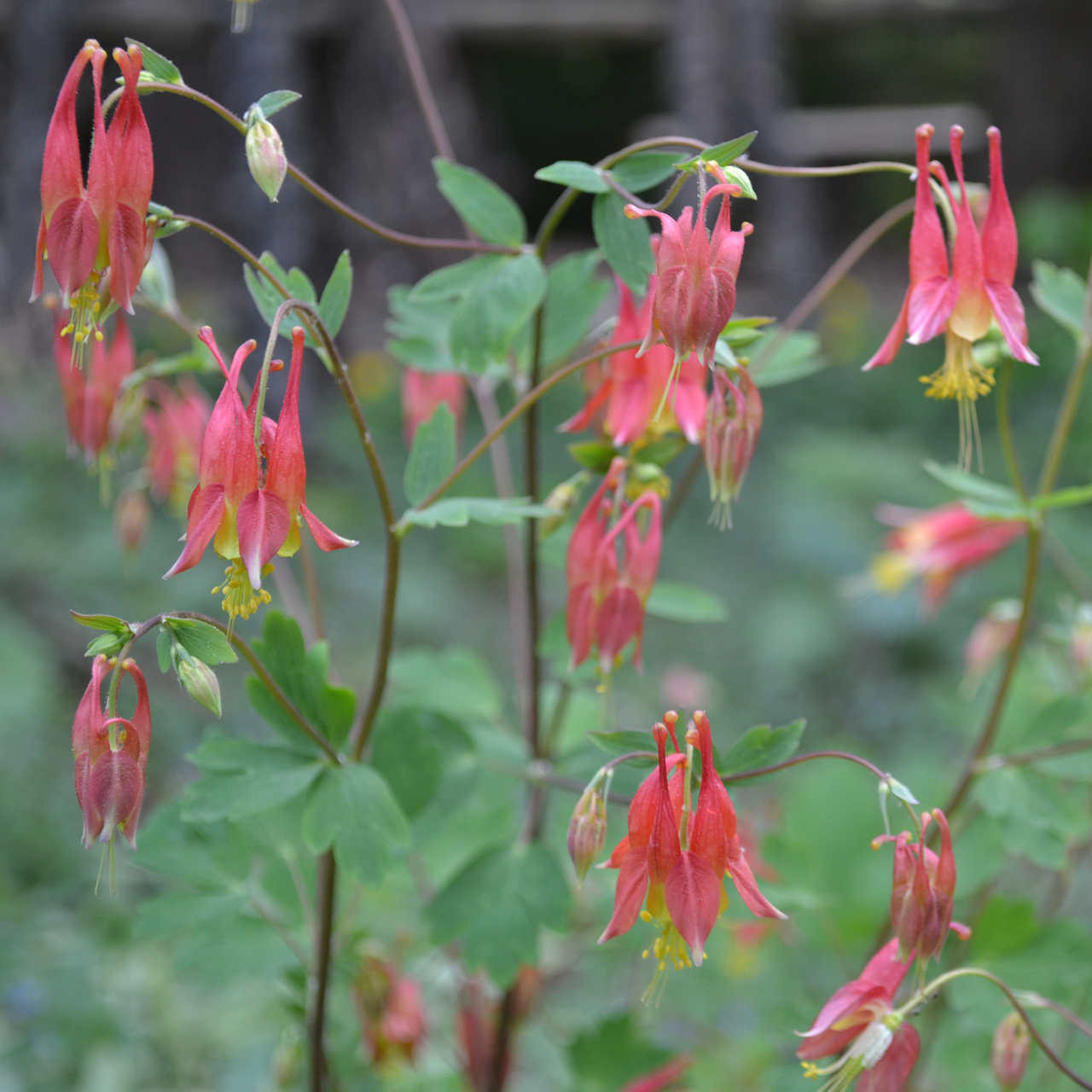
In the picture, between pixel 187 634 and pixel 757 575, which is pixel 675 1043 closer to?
pixel 187 634

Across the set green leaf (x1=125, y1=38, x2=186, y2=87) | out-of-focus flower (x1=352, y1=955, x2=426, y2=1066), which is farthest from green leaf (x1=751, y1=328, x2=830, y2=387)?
out-of-focus flower (x1=352, y1=955, x2=426, y2=1066)

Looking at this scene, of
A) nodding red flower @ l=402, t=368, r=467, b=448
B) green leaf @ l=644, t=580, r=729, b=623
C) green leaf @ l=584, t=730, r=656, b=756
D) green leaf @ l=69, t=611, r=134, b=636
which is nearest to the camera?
green leaf @ l=69, t=611, r=134, b=636

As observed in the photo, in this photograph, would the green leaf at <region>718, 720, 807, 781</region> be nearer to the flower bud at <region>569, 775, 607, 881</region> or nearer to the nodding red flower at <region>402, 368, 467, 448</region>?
the flower bud at <region>569, 775, 607, 881</region>

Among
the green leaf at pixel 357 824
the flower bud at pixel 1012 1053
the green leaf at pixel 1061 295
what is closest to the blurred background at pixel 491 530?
the flower bud at pixel 1012 1053

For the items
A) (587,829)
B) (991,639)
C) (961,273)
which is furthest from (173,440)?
(991,639)

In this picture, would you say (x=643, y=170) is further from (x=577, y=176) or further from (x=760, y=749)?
(x=760, y=749)

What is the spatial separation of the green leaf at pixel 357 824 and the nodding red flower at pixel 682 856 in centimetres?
24

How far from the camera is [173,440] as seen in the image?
1264mm

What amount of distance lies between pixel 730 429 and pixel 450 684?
63 cm

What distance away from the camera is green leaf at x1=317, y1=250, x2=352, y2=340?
2.68 feet

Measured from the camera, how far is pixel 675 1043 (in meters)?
1.48

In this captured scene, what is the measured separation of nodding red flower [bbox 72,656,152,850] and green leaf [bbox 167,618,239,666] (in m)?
0.04

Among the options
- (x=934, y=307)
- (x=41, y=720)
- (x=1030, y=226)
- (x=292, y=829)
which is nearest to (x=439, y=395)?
(x=292, y=829)

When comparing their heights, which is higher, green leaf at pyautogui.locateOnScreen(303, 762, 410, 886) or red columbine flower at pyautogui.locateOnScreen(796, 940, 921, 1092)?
green leaf at pyautogui.locateOnScreen(303, 762, 410, 886)
